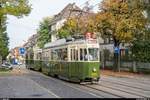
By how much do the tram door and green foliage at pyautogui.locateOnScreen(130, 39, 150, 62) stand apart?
39.5 feet

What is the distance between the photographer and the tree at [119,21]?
957 inches

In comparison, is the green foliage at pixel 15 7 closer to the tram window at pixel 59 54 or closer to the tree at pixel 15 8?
the tree at pixel 15 8

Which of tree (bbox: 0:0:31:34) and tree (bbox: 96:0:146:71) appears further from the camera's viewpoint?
tree (bbox: 96:0:146:71)

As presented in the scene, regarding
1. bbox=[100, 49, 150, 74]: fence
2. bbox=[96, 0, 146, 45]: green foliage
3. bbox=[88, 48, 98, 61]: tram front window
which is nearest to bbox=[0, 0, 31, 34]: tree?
bbox=[96, 0, 146, 45]: green foliage

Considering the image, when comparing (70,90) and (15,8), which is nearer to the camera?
(70,90)

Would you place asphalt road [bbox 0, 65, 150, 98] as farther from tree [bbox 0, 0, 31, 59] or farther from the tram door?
tree [bbox 0, 0, 31, 59]

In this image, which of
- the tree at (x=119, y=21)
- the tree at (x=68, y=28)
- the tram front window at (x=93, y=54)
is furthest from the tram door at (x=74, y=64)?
the tree at (x=68, y=28)

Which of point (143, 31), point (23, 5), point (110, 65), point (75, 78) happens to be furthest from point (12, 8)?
point (110, 65)

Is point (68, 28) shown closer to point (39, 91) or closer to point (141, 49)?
point (141, 49)

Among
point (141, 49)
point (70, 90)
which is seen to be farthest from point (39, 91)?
point (141, 49)

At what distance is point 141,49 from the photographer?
2516cm

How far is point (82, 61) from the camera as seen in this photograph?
14.4m

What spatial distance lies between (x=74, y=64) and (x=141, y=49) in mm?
12557

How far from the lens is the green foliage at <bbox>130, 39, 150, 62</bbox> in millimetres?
24747
